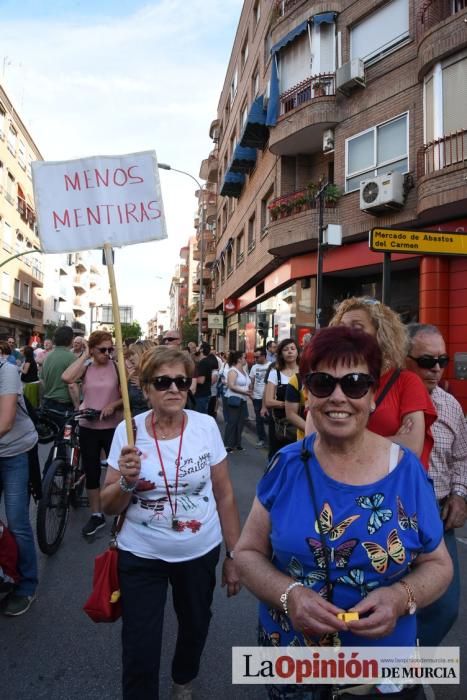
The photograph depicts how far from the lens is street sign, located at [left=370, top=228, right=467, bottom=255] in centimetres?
685

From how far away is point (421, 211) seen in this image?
12180 millimetres

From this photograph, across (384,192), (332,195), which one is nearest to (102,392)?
(384,192)

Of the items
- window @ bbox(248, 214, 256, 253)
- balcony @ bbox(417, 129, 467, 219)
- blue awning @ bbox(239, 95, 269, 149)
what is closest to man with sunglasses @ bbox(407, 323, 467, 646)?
balcony @ bbox(417, 129, 467, 219)

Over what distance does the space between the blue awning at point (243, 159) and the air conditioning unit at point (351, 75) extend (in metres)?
7.16

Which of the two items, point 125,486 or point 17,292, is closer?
point 125,486

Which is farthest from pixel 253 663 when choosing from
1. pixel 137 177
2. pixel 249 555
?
pixel 137 177

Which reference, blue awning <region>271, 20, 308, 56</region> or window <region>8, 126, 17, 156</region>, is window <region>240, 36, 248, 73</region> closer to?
blue awning <region>271, 20, 308, 56</region>

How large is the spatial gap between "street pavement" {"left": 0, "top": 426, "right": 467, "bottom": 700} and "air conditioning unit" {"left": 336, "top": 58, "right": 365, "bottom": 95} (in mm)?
13713

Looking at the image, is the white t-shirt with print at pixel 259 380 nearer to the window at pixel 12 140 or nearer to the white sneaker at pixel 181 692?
the white sneaker at pixel 181 692

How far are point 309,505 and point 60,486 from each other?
3766 mm

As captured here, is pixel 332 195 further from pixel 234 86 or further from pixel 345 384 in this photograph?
pixel 234 86

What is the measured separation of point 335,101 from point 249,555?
1588 centimetres

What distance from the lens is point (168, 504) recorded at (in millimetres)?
2316

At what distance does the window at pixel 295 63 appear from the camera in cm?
1612
